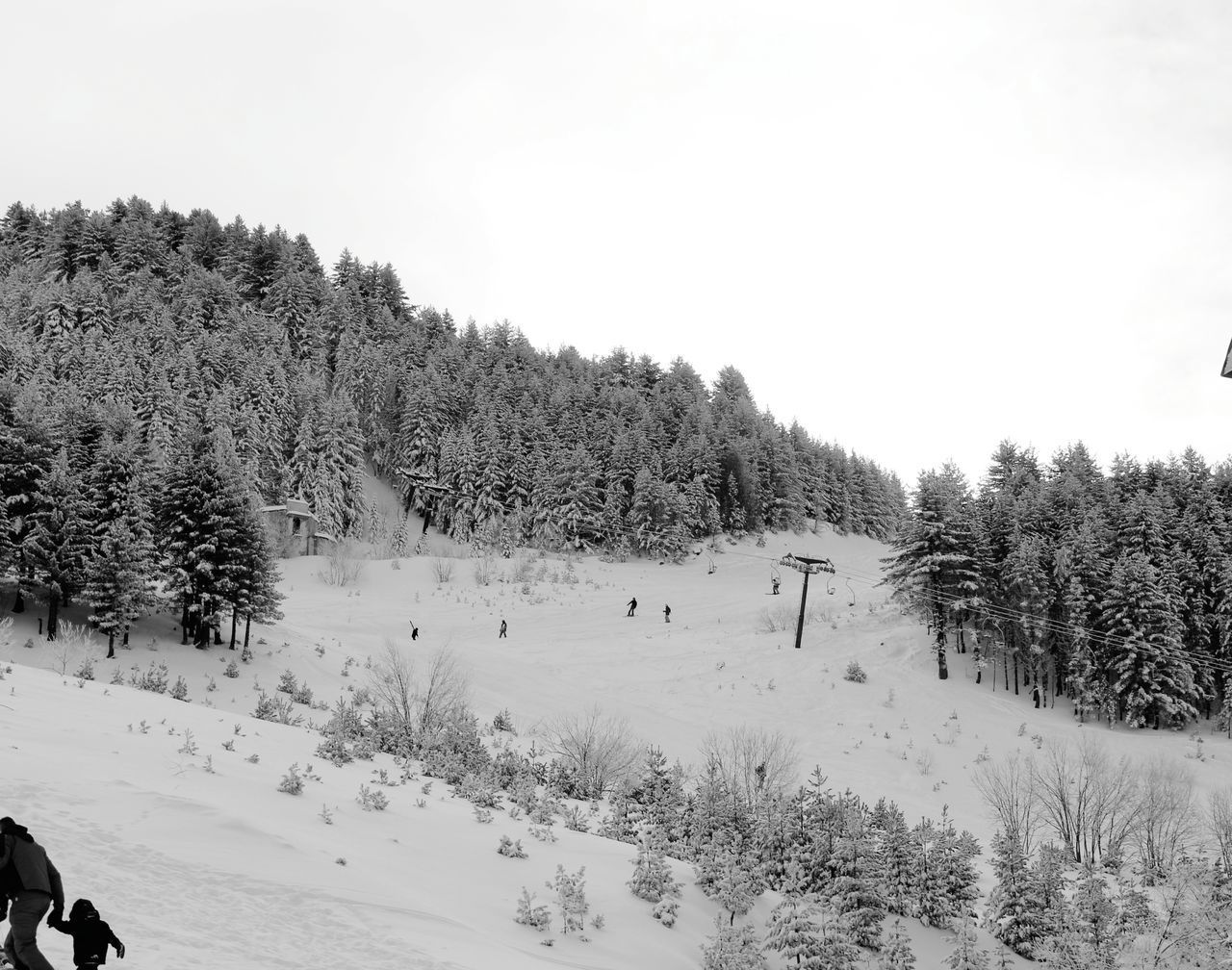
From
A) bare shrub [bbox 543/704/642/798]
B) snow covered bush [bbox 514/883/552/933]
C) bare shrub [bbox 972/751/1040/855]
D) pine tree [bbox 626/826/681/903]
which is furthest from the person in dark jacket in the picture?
bare shrub [bbox 972/751/1040/855]

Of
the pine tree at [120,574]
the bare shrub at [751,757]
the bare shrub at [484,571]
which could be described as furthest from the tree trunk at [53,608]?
the bare shrub at [484,571]

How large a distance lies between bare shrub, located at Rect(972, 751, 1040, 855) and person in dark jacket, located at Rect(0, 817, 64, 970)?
78.4 feet

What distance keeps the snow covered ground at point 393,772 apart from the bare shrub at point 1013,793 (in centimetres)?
93

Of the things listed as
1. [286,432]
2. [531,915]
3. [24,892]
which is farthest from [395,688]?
[286,432]

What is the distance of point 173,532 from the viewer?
32969mm

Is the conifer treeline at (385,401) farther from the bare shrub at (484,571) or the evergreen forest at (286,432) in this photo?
the bare shrub at (484,571)

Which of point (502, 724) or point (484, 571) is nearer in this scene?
point (502, 724)

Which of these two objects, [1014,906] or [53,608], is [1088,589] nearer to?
[1014,906]

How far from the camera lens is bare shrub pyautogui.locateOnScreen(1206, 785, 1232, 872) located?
887 inches

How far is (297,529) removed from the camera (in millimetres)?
64000

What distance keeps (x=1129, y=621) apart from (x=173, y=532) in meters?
47.7

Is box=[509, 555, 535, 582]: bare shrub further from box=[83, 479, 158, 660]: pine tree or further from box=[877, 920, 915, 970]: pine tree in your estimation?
box=[877, 920, 915, 970]: pine tree

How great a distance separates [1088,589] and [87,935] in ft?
155

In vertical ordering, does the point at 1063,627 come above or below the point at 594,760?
above
